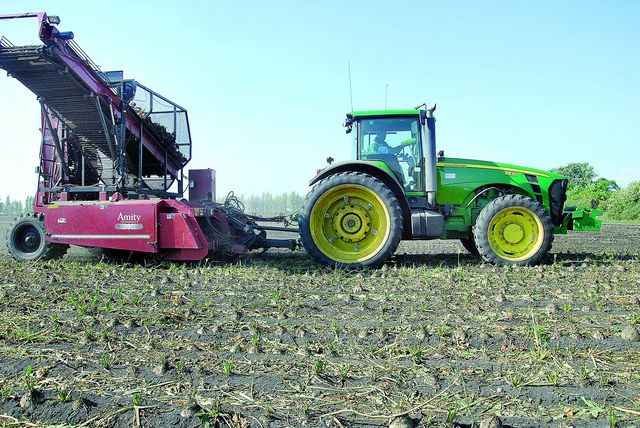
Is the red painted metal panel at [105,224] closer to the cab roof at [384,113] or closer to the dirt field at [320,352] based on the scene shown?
the dirt field at [320,352]

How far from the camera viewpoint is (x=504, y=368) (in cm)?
269

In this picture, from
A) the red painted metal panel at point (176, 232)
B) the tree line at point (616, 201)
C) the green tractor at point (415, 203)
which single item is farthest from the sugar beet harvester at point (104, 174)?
the tree line at point (616, 201)

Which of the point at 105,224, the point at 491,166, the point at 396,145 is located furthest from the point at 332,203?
the point at 105,224

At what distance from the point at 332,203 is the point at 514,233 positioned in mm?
2615

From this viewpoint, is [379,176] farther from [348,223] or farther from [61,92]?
[61,92]

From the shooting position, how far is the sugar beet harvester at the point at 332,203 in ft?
21.6

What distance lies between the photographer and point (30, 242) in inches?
289

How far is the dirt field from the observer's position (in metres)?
2.21

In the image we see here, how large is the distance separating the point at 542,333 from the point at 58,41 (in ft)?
22.4

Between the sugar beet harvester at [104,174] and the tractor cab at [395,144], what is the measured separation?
187 centimetres

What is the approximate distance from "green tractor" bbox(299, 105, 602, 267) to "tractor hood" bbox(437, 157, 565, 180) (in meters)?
0.02

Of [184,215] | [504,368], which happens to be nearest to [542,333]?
[504,368]

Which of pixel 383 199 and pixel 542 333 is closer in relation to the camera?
pixel 542 333

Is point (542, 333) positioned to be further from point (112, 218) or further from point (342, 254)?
point (112, 218)
